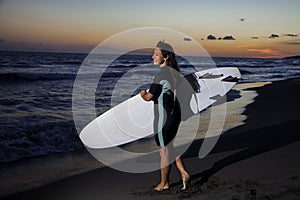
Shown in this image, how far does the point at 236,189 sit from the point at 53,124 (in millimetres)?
4524

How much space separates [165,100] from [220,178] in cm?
119

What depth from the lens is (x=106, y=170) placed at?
14.0 ft

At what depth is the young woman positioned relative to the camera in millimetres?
3324

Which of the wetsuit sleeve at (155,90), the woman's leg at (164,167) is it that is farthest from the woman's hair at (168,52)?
the woman's leg at (164,167)

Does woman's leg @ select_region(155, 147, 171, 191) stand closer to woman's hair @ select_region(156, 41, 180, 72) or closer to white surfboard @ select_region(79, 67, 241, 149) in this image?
woman's hair @ select_region(156, 41, 180, 72)

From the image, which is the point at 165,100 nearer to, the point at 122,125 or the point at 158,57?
the point at 158,57

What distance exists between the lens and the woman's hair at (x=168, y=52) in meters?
3.37

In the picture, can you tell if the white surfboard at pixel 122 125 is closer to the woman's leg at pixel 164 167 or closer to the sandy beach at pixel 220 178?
the sandy beach at pixel 220 178

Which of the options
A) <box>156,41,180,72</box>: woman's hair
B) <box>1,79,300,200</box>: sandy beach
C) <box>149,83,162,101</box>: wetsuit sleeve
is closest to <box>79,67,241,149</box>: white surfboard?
<box>1,79,300,200</box>: sandy beach

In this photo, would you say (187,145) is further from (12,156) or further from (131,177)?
(12,156)

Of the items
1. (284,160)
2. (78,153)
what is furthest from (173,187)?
(78,153)

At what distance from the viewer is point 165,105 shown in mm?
3340

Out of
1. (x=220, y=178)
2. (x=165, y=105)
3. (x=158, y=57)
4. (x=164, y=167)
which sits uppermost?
(x=158, y=57)

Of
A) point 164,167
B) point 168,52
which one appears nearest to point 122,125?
point 164,167
